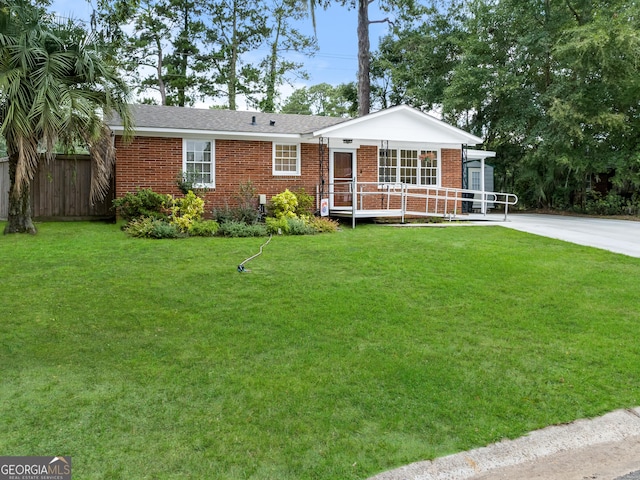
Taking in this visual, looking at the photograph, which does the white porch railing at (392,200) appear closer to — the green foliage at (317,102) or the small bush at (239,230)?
the small bush at (239,230)

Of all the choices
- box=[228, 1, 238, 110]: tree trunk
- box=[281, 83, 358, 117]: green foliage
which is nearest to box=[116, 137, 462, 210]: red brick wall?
box=[228, 1, 238, 110]: tree trunk

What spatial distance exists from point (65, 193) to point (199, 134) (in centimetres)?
420

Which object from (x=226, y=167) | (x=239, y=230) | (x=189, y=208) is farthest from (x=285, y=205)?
(x=189, y=208)

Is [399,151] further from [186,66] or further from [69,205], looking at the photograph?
[186,66]

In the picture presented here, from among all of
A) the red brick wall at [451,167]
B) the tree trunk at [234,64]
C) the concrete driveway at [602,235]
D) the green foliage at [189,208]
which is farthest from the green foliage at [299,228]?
the tree trunk at [234,64]

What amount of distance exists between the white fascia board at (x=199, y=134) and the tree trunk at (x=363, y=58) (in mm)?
10961

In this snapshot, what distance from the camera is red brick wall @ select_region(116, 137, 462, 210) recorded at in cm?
1381

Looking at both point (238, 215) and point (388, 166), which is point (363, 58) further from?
point (238, 215)

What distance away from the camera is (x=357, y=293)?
270 inches

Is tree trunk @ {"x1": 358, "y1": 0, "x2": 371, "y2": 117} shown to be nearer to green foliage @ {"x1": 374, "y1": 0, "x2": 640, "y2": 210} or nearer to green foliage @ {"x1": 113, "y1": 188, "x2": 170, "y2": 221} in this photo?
green foliage @ {"x1": 374, "y1": 0, "x2": 640, "y2": 210}

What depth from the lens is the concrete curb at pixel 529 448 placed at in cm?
329

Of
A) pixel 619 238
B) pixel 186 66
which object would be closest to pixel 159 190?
pixel 619 238

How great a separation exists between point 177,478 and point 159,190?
1203 cm

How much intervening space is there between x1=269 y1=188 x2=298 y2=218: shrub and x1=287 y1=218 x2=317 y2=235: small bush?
3.78ft
